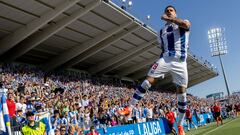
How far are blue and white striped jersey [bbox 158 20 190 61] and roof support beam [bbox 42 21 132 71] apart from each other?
102ft

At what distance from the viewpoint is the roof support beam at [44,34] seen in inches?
1309

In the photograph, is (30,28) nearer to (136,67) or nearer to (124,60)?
(124,60)

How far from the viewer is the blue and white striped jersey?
27.9ft

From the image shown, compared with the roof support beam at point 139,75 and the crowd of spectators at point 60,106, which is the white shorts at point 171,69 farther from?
the roof support beam at point 139,75

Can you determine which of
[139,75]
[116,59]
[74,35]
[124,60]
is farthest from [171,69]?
[139,75]

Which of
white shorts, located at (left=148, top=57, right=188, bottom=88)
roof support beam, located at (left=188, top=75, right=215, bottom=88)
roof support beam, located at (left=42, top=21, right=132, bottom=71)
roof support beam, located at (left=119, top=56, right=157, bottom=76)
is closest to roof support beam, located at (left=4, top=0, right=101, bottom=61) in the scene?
roof support beam, located at (left=42, top=21, right=132, bottom=71)

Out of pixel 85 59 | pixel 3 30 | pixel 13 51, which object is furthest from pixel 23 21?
pixel 85 59

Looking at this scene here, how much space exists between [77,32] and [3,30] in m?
7.50

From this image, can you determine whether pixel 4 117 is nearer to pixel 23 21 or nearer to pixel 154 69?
pixel 154 69

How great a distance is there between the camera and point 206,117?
148ft

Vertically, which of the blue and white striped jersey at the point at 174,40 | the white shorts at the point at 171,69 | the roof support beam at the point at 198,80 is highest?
the roof support beam at the point at 198,80

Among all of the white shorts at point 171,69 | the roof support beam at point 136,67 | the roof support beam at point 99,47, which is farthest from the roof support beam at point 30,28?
the roof support beam at point 136,67

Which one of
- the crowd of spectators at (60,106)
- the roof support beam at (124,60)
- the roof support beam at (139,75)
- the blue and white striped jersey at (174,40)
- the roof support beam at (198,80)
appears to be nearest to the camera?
the blue and white striped jersey at (174,40)

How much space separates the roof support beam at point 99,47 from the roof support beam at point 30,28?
1021cm
